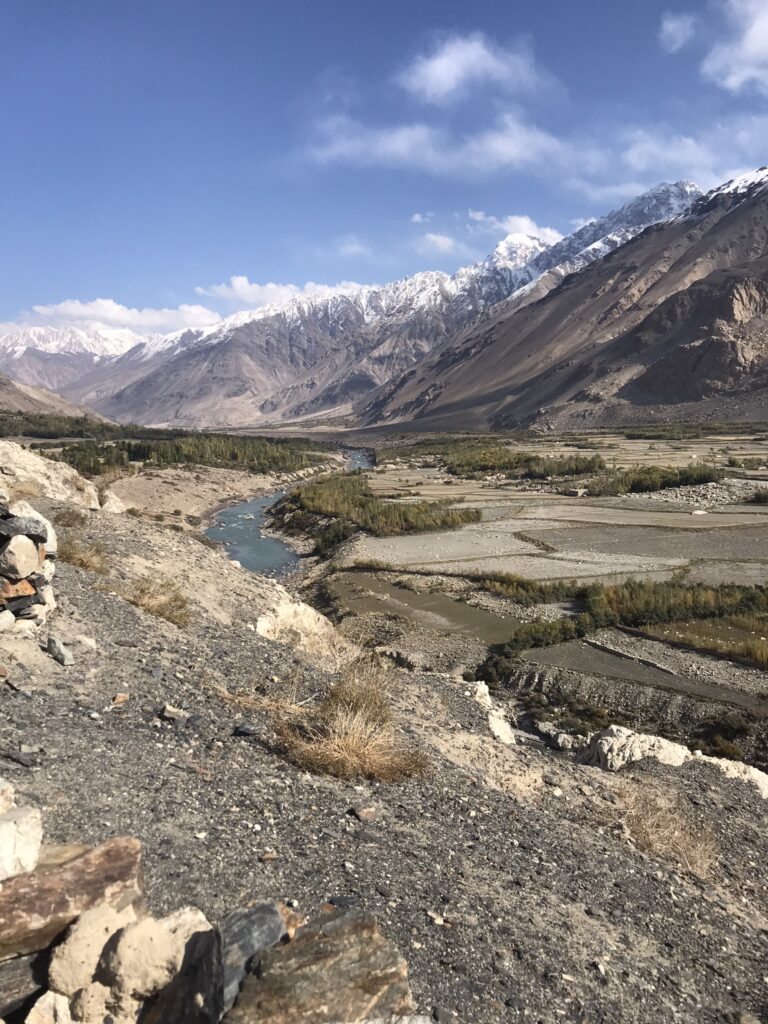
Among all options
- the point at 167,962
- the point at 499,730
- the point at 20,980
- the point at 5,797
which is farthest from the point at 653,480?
the point at 20,980

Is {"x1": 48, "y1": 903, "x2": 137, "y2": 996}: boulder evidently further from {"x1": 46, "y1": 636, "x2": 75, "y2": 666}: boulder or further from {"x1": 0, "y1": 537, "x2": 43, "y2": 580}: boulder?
{"x1": 0, "y1": 537, "x2": 43, "y2": 580}: boulder

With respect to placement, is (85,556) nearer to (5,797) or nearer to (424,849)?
(5,797)

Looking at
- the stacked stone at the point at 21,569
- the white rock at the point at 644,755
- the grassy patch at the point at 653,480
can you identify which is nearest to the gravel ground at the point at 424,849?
the stacked stone at the point at 21,569

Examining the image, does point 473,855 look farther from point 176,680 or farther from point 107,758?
point 176,680

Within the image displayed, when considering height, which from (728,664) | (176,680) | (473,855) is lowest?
(728,664)

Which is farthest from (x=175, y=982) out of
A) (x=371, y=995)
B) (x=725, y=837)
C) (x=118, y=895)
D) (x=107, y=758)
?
(x=725, y=837)
